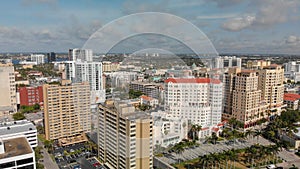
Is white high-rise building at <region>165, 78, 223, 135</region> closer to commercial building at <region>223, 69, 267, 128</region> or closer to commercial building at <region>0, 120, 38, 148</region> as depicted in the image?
commercial building at <region>223, 69, 267, 128</region>

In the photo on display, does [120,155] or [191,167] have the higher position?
[120,155]

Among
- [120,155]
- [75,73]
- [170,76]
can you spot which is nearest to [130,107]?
[120,155]

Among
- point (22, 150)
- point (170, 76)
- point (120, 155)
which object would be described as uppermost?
point (170, 76)

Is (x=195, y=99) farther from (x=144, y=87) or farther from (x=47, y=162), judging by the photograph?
(x=47, y=162)

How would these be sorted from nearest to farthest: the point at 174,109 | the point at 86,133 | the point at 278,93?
1. the point at 174,109
2. the point at 86,133
3. the point at 278,93

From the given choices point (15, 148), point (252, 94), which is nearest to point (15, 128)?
point (15, 148)

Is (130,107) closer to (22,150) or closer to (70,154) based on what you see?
(22,150)
